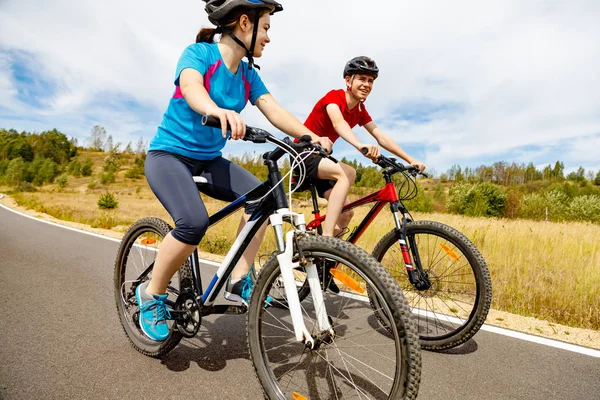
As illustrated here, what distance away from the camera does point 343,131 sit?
11.1ft

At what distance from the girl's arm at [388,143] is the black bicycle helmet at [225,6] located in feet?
6.47

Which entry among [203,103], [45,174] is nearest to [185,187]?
[203,103]

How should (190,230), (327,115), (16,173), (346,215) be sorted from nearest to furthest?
(190,230)
(346,215)
(327,115)
(16,173)

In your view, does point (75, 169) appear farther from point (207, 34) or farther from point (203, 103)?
point (203, 103)

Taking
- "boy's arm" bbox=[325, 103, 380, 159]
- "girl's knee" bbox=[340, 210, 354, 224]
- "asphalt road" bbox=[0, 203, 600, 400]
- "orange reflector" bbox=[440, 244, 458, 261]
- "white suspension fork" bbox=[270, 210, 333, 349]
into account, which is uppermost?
"boy's arm" bbox=[325, 103, 380, 159]

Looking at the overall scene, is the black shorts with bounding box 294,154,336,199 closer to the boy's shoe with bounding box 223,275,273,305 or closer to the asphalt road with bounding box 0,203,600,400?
the boy's shoe with bounding box 223,275,273,305

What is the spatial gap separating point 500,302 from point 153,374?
12.3 ft

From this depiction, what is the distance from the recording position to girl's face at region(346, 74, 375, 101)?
3721 millimetres

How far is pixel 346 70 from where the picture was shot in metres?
3.79

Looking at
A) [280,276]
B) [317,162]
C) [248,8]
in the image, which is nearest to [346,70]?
[317,162]

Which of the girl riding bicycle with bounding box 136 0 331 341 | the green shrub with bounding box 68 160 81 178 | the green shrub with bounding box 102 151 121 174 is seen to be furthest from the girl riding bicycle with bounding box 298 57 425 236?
the green shrub with bounding box 68 160 81 178

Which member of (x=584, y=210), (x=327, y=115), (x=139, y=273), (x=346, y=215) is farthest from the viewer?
(x=584, y=210)

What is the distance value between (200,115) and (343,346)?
1.98 metres

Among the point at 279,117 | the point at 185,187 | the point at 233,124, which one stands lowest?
the point at 185,187
